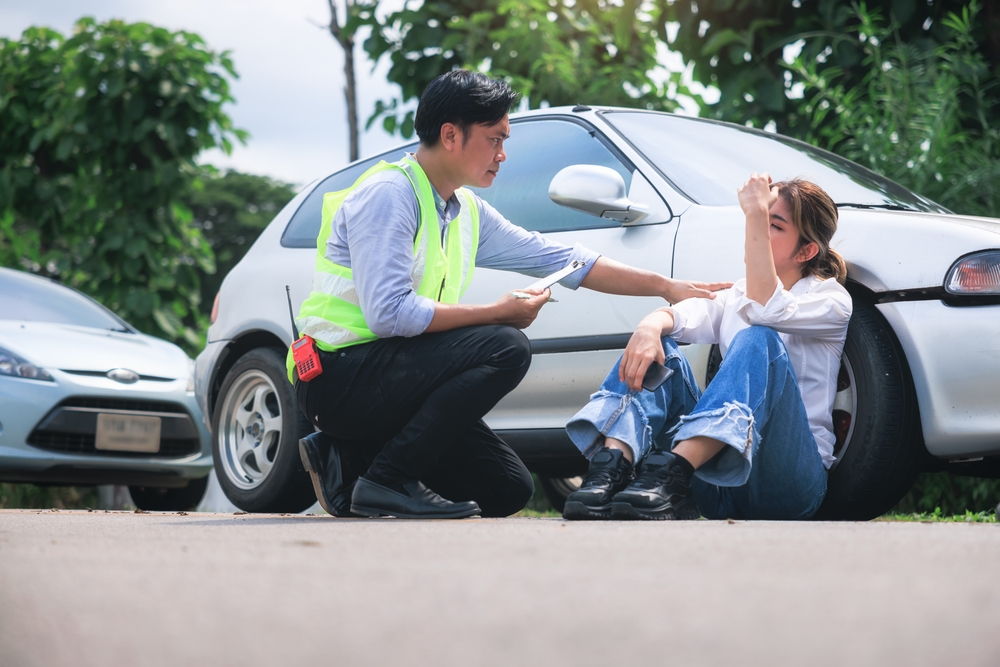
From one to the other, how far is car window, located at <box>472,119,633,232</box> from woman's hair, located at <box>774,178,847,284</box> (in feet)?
2.43

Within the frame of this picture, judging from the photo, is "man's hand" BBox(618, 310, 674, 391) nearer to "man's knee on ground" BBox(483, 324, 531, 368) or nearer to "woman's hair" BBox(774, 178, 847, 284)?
"man's knee on ground" BBox(483, 324, 531, 368)

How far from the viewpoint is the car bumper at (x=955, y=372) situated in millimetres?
2953

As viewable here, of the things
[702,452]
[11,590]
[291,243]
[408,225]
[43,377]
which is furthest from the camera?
[43,377]

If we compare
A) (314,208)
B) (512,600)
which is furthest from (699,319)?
(314,208)

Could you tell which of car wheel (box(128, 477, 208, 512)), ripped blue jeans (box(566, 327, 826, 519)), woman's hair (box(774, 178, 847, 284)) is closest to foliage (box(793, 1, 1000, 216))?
woman's hair (box(774, 178, 847, 284))

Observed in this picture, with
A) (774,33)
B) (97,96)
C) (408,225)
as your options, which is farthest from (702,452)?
(97,96)

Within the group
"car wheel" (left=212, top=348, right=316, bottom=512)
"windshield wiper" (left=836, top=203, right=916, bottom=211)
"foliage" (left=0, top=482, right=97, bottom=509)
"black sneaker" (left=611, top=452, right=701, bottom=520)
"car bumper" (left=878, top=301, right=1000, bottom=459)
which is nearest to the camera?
"black sneaker" (left=611, top=452, right=701, bottom=520)

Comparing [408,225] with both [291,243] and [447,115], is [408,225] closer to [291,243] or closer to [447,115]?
[447,115]

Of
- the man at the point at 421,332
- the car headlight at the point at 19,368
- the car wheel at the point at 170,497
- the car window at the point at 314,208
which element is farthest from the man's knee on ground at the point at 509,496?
the car wheel at the point at 170,497

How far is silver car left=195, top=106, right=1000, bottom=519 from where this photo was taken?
302 cm

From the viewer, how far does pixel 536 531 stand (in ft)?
8.32

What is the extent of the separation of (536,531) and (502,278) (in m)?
1.63

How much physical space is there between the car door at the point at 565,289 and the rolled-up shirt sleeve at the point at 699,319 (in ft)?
0.98

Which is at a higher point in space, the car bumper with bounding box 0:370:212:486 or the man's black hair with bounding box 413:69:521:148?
the man's black hair with bounding box 413:69:521:148
